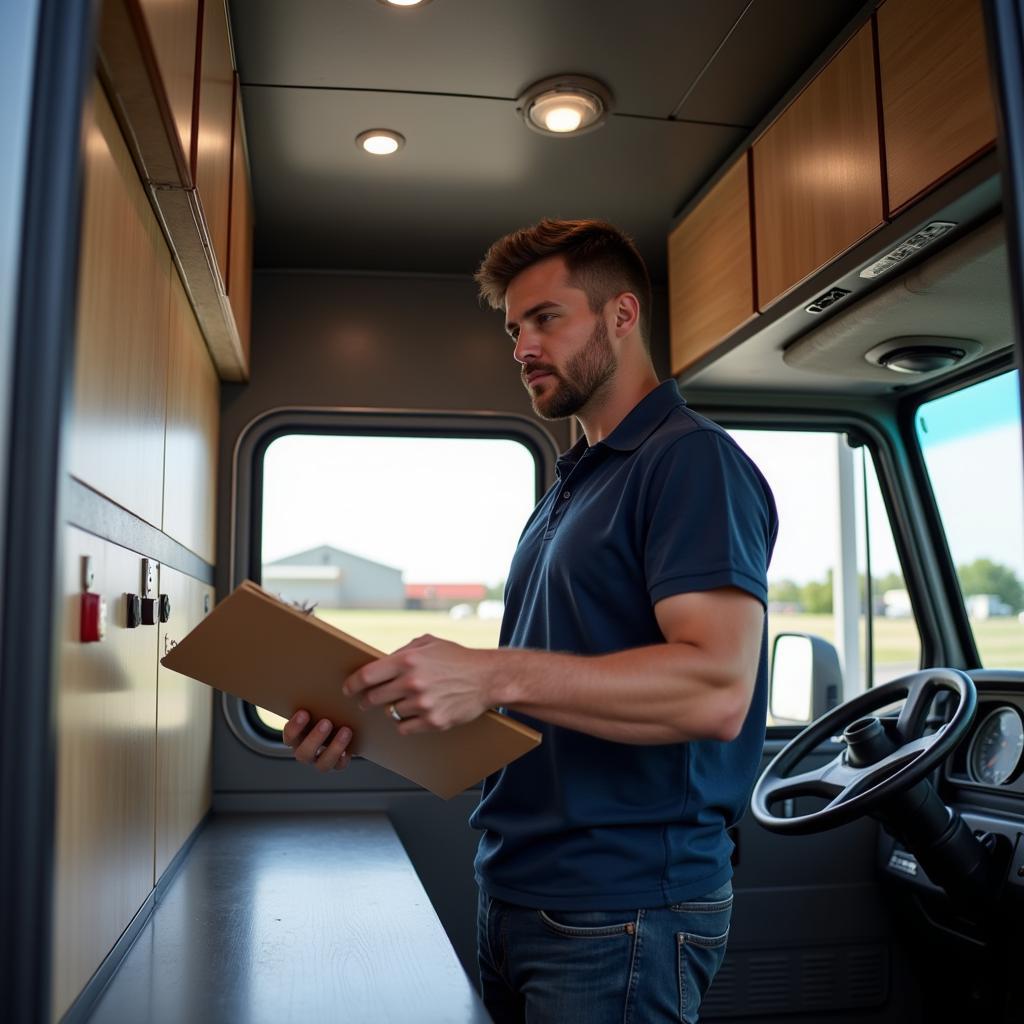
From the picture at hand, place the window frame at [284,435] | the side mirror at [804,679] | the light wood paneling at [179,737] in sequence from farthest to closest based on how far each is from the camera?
the side mirror at [804,679] → the window frame at [284,435] → the light wood paneling at [179,737]

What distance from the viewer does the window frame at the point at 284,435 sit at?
10.9ft

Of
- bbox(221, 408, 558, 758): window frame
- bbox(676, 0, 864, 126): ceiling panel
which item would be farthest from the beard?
bbox(221, 408, 558, 758): window frame

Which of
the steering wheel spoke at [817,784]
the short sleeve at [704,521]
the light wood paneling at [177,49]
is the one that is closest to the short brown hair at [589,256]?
the short sleeve at [704,521]

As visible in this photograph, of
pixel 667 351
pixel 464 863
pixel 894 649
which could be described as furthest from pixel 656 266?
pixel 464 863

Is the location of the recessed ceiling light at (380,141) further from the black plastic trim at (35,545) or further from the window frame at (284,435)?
the black plastic trim at (35,545)

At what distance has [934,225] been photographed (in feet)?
6.33

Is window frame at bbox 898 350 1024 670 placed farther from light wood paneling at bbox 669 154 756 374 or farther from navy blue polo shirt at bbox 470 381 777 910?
navy blue polo shirt at bbox 470 381 777 910

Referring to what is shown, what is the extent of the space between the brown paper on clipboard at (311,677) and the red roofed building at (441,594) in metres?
1.87

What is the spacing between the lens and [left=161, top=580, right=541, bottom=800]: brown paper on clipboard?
4.24 feet

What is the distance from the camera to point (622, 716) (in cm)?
136

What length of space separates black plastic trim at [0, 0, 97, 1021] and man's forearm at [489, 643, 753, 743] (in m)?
0.65

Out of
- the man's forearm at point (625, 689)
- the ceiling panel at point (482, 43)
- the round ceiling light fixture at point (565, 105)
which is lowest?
the man's forearm at point (625, 689)

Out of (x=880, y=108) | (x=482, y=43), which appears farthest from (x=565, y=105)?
(x=880, y=108)

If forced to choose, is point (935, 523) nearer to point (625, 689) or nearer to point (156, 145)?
point (625, 689)
